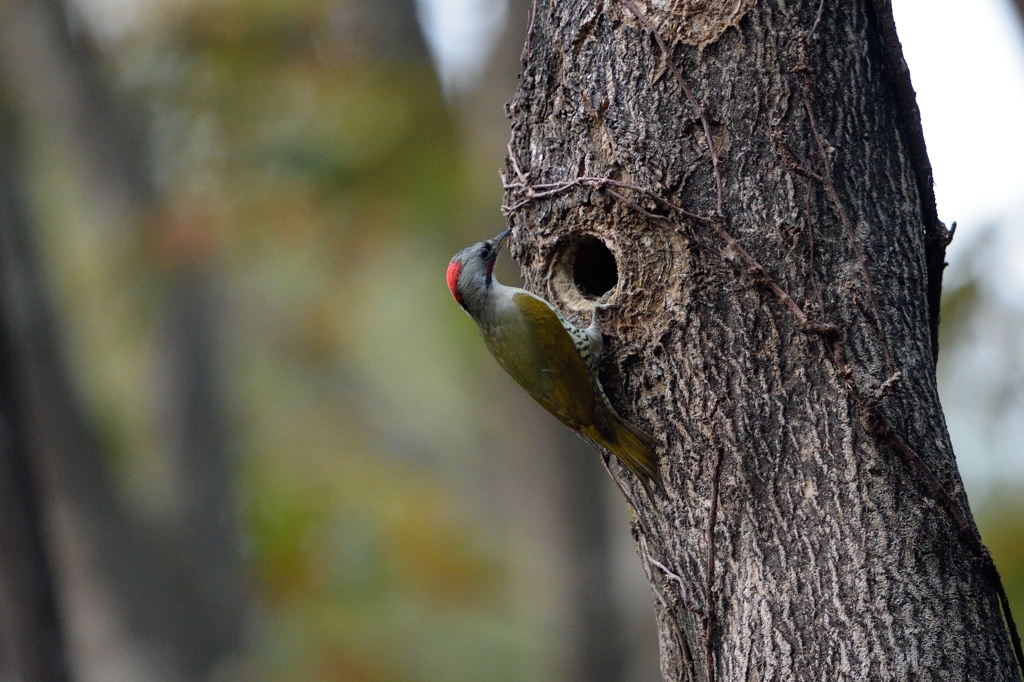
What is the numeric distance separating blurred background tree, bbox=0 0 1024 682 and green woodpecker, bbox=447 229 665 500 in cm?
436

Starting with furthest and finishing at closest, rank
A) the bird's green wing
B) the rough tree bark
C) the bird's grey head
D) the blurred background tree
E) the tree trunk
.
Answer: the blurred background tree
the bird's grey head
the tree trunk
the bird's green wing
the rough tree bark

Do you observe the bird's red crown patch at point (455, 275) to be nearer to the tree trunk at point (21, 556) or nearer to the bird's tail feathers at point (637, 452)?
the bird's tail feathers at point (637, 452)

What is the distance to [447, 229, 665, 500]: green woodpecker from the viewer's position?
3.02m

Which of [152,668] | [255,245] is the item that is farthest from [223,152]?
[152,668]

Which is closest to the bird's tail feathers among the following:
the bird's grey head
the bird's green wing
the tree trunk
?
the bird's green wing

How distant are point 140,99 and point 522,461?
6154 mm

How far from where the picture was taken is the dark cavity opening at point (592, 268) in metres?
3.46

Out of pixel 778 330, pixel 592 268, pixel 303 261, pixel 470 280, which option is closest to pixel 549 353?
pixel 592 268

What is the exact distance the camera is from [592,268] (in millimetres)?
3621

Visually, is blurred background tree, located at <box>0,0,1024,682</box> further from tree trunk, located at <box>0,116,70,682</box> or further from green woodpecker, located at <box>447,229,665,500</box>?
green woodpecker, located at <box>447,229,665,500</box>

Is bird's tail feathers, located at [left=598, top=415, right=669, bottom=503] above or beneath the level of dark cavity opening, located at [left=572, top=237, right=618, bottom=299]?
beneath

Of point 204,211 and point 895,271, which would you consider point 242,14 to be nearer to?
point 204,211

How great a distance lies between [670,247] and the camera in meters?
3.02

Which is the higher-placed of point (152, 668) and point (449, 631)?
point (449, 631)
